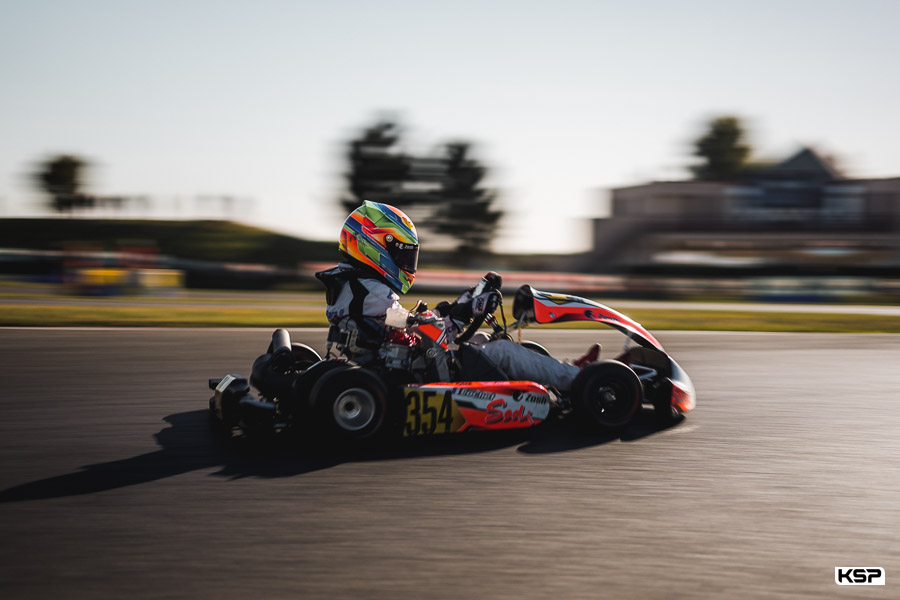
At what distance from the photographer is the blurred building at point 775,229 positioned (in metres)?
34.5

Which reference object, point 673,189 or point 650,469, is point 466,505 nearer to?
point 650,469

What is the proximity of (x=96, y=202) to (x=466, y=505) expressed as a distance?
41.0 metres

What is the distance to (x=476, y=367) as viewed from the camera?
14.8ft

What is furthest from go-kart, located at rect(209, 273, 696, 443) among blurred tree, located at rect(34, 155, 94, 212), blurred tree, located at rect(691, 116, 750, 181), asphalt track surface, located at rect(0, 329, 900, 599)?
blurred tree, located at rect(691, 116, 750, 181)

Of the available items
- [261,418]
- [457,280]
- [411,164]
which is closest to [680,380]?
[261,418]

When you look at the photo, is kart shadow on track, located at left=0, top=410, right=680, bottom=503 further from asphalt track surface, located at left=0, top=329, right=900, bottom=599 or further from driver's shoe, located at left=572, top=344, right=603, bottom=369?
driver's shoe, located at left=572, top=344, right=603, bottom=369

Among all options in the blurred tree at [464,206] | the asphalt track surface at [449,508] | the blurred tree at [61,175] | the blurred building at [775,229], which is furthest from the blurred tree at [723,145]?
the asphalt track surface at [449,508]

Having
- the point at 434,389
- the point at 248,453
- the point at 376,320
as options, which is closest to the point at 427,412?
the point at 434,389

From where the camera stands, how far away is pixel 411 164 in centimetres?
3719

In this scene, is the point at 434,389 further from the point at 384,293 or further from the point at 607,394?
the point at 607,394

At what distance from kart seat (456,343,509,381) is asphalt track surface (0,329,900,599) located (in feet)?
1.17

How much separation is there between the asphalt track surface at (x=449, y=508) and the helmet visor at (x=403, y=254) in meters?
1.09

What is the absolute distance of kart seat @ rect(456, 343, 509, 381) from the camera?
4.51 m

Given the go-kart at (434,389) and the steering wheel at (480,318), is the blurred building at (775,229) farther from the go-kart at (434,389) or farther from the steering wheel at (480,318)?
the steering wheel at (480,318)
